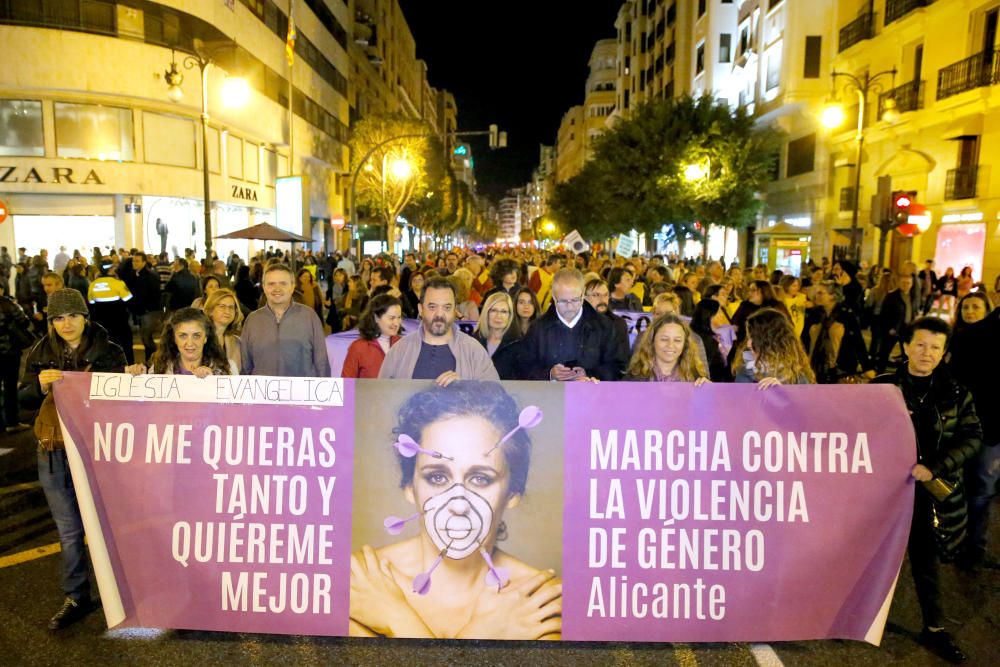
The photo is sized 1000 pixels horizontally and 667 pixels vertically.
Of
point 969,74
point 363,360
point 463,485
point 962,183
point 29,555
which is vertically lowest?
point 29,555

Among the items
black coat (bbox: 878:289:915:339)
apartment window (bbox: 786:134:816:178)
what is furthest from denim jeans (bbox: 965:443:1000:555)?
apartment window (bbox: 786:134:816:178)

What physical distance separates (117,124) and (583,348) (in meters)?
26.8

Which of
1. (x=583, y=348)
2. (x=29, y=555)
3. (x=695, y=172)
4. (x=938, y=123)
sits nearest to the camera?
(x=29, y=555)

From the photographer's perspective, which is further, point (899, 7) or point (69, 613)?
point (899, 7)

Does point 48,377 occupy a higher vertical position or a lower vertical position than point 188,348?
lower

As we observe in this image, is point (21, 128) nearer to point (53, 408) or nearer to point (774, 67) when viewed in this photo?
point (53, 408)

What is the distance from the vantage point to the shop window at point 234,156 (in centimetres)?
3328

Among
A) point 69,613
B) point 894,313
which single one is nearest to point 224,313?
point 69,613

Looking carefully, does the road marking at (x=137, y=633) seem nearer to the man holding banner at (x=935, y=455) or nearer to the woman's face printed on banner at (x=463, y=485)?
the woman's face printed on banner at (x=463, y=485)

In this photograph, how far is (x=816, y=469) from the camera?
383cm

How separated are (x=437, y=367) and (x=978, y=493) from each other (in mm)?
3767

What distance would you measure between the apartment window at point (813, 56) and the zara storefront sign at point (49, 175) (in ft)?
95.8

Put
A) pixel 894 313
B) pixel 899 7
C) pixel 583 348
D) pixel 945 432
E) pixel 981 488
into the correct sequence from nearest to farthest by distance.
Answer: pixel 945 432, pixel 981 488, pixel 583 348, pixel 894 313, pixel 899 7

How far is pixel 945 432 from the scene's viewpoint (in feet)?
13.2
